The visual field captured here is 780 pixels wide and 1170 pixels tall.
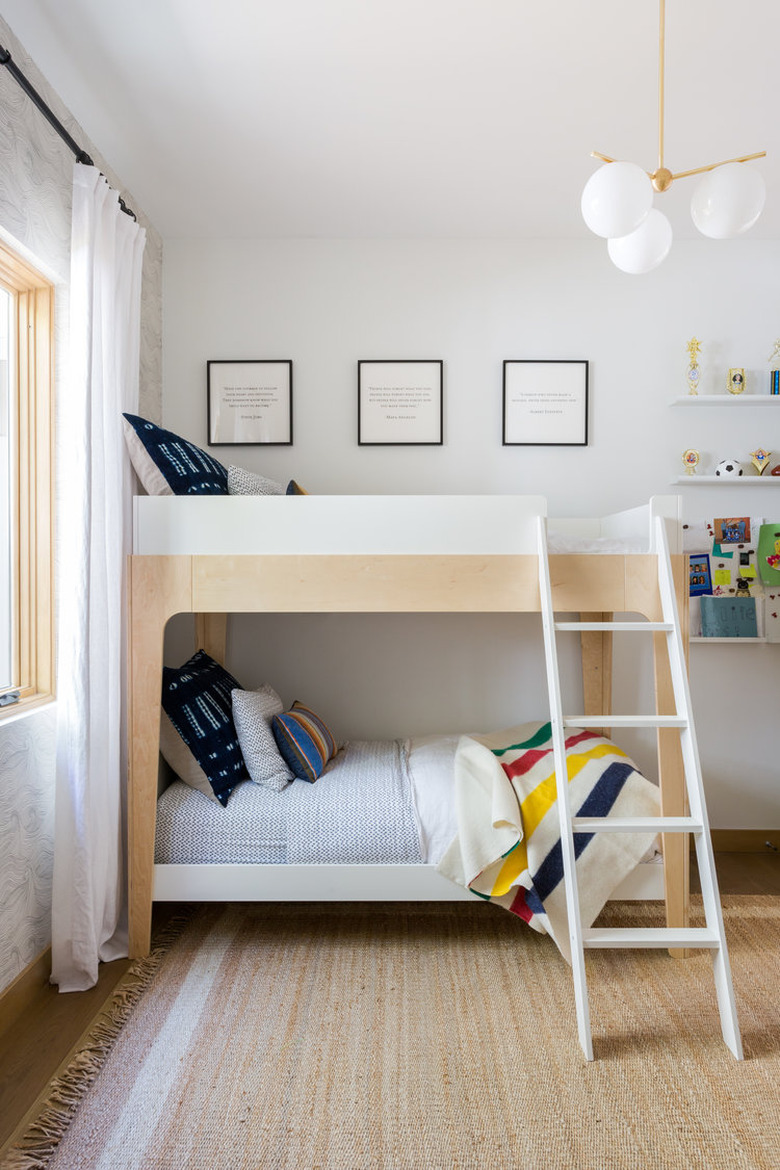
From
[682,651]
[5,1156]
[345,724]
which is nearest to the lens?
[5,1156]

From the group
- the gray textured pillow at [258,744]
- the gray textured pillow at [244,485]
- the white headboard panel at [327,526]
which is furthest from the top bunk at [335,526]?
the gray textured pillow at [258,744]

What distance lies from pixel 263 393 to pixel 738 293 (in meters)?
2.10

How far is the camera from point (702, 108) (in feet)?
7.55

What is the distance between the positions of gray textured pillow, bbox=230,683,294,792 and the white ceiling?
6.14ft

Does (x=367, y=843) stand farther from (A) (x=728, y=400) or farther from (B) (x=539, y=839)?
(A) (x=728, y=400)

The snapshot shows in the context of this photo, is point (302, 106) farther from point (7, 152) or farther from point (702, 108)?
point (702, 108)

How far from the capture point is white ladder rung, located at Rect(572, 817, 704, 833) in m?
1.96

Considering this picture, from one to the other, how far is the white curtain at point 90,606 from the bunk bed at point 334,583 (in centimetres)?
8

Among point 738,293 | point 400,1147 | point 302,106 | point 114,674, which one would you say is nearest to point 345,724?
point 114,674

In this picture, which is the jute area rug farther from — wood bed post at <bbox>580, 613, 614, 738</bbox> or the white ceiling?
the white ceiling

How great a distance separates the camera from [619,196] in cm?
153

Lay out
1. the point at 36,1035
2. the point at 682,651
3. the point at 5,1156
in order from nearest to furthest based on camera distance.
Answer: the point at 5,1156 < the point at 36,1035 < the point at 682,651

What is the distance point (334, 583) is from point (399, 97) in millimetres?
1466

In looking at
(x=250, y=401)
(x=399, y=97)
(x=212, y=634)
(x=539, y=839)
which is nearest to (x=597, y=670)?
(x=539, y=839)
